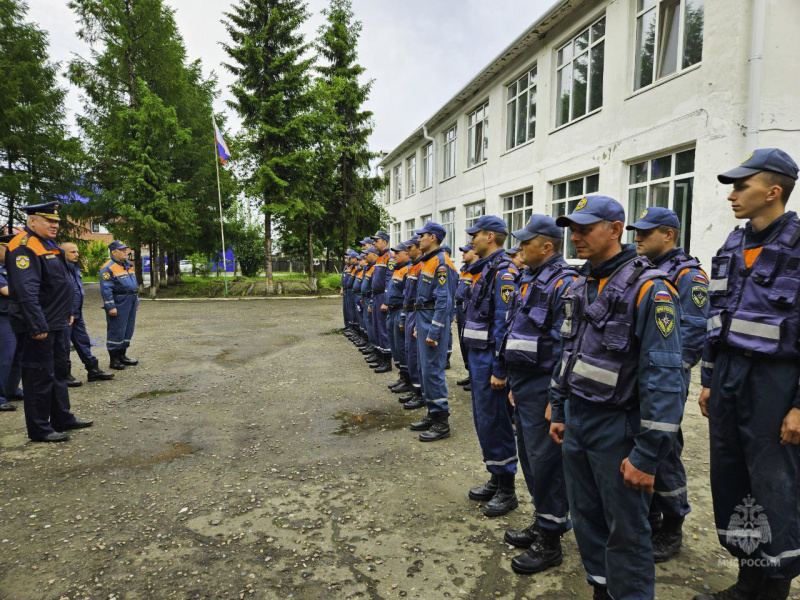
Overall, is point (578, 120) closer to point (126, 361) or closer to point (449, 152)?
point (449, 152)

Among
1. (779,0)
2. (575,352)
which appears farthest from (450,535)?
(779,0)

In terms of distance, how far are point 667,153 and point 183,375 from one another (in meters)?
10.1

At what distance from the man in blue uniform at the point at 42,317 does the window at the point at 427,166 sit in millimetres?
19872

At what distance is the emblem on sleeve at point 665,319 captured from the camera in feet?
6.84

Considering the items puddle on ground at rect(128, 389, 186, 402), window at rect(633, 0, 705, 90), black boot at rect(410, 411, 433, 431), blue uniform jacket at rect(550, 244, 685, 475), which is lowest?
puddle on ground at rect(128, 389, 186, 402)

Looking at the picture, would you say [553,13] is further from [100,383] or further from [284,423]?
[100,383]

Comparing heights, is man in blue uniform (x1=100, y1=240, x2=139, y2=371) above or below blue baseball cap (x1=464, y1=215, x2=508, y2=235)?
below

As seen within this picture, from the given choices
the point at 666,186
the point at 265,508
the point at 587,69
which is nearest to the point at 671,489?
the point at 265,508

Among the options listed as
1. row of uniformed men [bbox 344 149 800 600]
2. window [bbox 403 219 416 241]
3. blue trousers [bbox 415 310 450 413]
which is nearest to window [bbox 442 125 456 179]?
window [bbox 403 219 416 241]

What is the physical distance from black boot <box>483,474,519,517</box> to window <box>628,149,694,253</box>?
24.5 feet

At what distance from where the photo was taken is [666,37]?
959cm

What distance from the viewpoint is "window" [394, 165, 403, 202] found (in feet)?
94.9

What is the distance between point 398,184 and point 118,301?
23.4 m

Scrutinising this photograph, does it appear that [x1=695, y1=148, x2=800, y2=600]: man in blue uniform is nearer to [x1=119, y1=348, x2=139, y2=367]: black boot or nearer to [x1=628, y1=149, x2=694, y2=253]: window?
[x1=628, y1=149, x2=694, y2=253]: window
